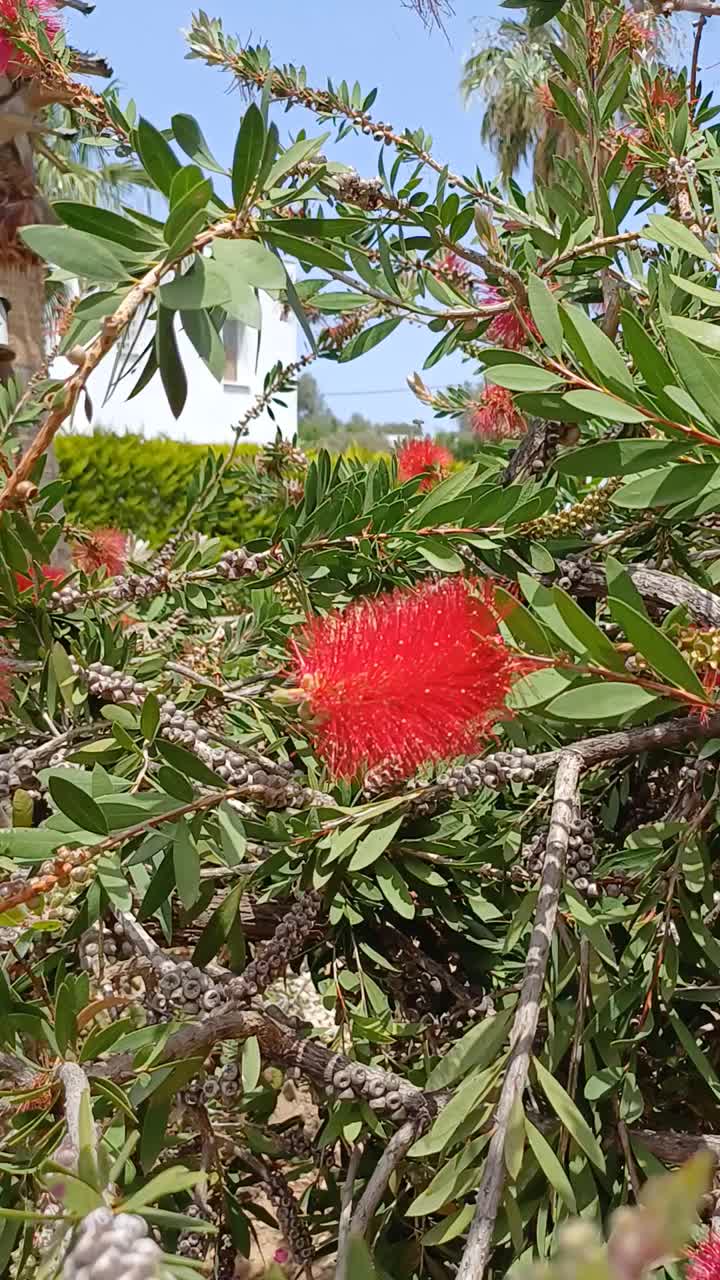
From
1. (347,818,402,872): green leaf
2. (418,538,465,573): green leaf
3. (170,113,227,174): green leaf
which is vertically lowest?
(347,818,402,872): green leaf

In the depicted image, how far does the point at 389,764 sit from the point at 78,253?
1.03 feet

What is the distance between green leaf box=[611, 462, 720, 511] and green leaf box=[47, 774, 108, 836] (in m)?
0.26

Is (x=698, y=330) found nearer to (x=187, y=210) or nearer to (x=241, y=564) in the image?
(x=187, y=210)

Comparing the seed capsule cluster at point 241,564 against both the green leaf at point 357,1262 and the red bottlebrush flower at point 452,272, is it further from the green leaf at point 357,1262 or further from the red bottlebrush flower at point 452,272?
the green leaf at point 357,1262

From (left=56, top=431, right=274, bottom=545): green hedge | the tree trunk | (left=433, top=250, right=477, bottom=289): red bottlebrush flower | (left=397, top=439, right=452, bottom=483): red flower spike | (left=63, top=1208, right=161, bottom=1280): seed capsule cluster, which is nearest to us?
(left=63, top=1208, right=161, bottom=1280): seed capsule cluster

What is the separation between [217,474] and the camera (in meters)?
1.03

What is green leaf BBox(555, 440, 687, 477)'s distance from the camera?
42cm

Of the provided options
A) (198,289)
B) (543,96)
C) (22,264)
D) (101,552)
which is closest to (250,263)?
(198,289)

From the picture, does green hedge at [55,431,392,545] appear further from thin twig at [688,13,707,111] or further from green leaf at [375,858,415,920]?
green leaf at [375,858,415,920]

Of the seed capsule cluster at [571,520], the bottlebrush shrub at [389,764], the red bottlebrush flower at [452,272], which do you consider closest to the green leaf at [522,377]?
the bottlebrush shrub at [389,764]

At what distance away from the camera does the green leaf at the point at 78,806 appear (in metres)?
0.43

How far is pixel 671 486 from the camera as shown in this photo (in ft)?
1.43

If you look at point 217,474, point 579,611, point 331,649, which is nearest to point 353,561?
point 331,649

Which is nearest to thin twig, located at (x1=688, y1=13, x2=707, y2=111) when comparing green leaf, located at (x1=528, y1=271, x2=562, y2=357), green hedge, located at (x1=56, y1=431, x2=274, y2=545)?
green leaf, located at (x1=528, y1=271, x2=562, y2=357)
